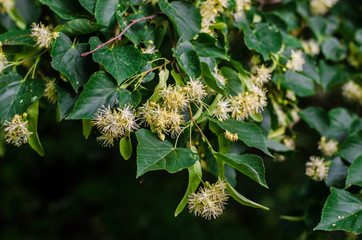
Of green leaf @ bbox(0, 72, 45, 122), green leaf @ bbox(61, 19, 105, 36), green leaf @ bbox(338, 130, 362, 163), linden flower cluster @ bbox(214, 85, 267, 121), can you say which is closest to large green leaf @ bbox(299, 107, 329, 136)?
green leaf @ bbox(338, 130, 362, 163)

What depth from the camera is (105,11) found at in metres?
0.86

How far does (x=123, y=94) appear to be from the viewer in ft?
2.50

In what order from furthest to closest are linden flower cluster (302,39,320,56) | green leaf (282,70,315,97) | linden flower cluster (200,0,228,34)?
linden flower cluster (302,39,320,56)
green leaf (282,70,315,97)
linden flower cluster (200,0,228,34)

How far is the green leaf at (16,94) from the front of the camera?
83 centimetres

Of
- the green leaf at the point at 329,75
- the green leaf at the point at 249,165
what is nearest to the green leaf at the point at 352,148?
the green leaf at the point at 329,75

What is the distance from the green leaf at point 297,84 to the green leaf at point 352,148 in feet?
0.81

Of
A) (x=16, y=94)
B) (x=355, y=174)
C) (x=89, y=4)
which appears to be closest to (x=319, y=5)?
(x=355, y=174)

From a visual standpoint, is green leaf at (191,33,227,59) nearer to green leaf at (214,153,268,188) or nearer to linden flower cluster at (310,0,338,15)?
green leaf at (214,153,268,188)

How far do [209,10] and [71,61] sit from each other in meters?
0.43

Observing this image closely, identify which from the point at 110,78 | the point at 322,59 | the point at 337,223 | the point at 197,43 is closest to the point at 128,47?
the point at 110,78

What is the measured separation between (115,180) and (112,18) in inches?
102

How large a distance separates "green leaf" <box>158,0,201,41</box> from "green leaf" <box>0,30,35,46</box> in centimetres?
39

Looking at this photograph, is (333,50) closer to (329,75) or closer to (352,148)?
(329,75)

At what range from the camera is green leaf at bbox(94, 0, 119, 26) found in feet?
2.78
